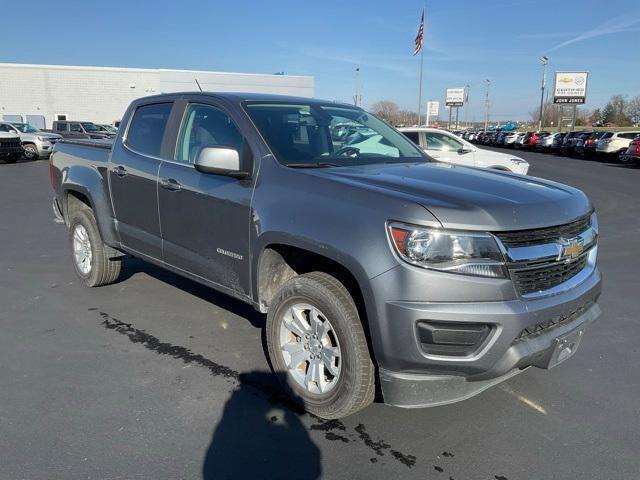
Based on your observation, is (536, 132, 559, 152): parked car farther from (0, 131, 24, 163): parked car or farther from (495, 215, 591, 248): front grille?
(495, 215, 591, 248): front grille

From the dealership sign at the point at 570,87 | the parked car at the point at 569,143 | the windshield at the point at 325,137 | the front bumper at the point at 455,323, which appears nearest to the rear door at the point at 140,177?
the windshield at the point at 325,137

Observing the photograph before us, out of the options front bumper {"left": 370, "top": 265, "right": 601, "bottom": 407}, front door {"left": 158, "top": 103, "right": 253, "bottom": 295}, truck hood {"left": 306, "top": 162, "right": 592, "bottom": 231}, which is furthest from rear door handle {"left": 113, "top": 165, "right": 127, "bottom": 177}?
front bumper {"left": 370, "top": 265, "right": 601, "bottom": 407}

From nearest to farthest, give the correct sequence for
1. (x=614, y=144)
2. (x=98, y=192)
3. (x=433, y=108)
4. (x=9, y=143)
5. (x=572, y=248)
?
(x=572, y=248), (x=98, y=192), (x=9, y=143), (x=614, y=144), (x=433, y=108)

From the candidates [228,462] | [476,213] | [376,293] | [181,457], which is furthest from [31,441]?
[476,213]

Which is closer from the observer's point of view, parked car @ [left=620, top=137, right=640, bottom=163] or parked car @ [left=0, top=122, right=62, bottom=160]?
parked car @ [left=620, top=137, right=640, bottom=163]

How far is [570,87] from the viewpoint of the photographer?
51.5 metres

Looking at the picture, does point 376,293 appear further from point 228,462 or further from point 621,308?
point 621,308

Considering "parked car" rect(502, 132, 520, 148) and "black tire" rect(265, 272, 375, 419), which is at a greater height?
"black tire" rect(265, 272, 375, 419)

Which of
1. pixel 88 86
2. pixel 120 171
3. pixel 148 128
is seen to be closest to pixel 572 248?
pixel 148 128

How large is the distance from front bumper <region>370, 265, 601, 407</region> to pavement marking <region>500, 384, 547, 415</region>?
0.63m

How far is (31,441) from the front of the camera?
9.61 feet

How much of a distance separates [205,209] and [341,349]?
1476 mm

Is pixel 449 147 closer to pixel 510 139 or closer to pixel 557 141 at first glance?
pixel 557 141

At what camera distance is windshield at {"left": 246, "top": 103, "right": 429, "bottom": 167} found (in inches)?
143
